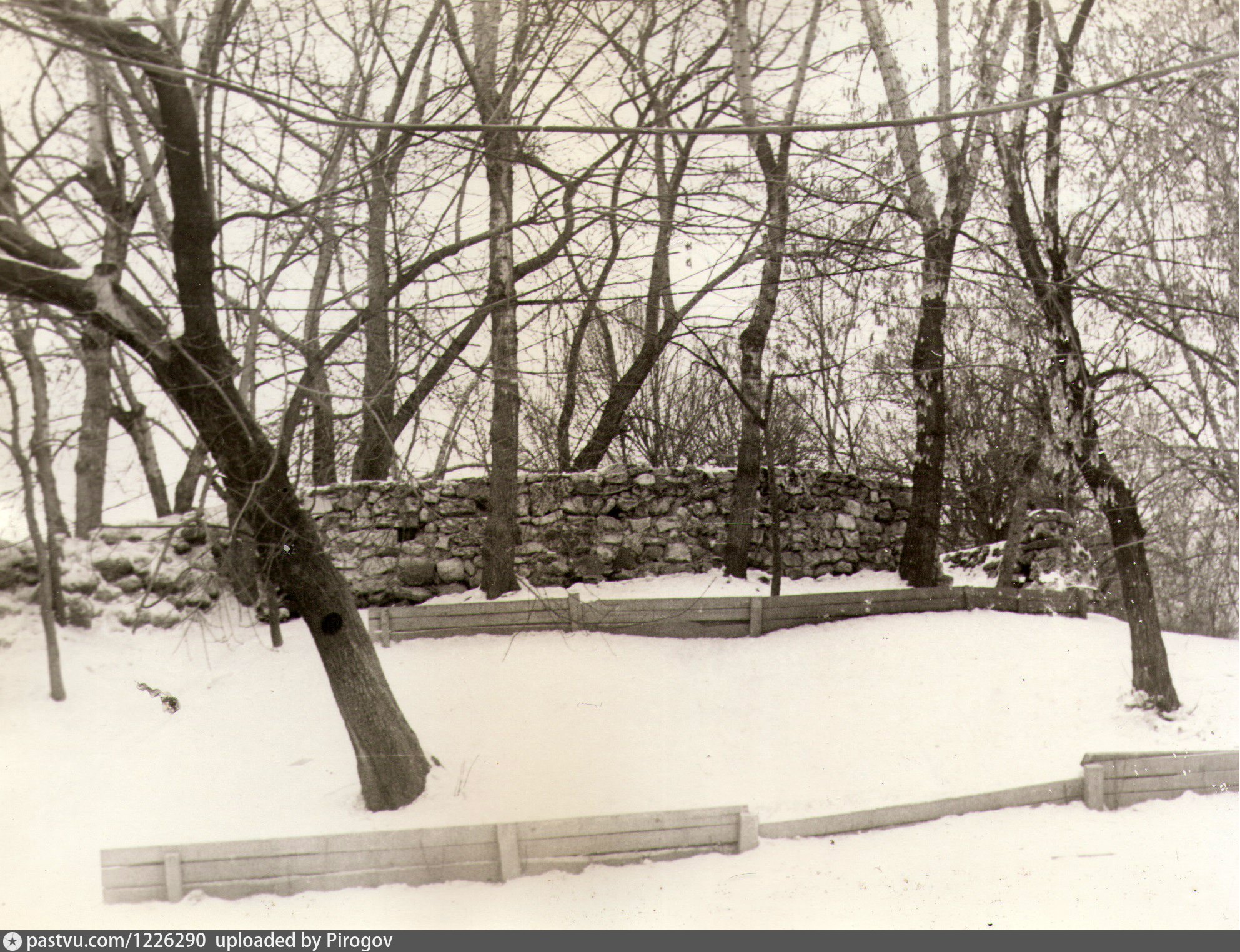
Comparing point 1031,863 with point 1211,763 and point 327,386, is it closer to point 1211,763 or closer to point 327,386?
point 1211,763

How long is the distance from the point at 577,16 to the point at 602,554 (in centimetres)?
445

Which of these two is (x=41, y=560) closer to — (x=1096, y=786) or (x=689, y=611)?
(x=689, y=611)

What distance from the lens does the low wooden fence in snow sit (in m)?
7.57

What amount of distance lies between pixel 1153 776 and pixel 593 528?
4.87 meters

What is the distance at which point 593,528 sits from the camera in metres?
8.99

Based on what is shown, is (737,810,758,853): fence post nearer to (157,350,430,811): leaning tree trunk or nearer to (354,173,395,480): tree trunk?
(157,350,430,811): leaning tree trunk

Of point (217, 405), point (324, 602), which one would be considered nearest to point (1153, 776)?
point (324, 602)

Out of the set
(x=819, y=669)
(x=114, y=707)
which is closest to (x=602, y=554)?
(x=819, y=669)

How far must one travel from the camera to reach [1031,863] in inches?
191

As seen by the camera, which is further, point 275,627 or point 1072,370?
point 275,627

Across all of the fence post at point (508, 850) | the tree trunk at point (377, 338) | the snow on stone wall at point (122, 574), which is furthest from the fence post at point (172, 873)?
the snow on stone wall at point (122, 574)

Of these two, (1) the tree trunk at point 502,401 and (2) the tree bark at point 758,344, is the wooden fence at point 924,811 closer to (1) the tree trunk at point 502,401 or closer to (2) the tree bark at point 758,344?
(1) the tree trunk at point 502,401

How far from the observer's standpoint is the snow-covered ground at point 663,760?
4484 mm

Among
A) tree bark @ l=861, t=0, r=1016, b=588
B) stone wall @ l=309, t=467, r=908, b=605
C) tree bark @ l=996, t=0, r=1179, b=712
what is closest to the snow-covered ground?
tree bark @ l=996, t=0, r=1179, b=712
